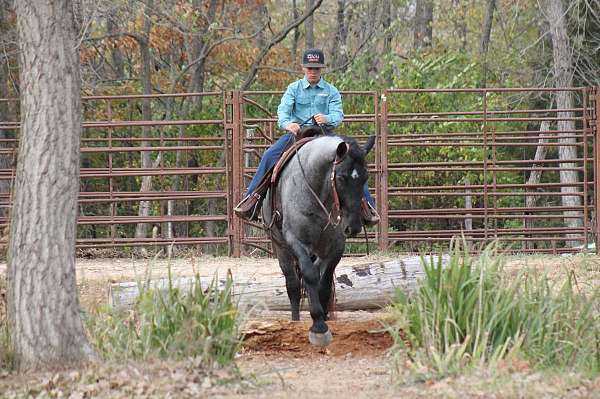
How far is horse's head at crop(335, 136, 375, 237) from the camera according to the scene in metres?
9.29

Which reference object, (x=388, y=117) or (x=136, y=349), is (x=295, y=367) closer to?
(x=136, y=349)

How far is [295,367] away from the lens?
9.19 metres

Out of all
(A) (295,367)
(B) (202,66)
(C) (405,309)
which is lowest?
(A) (295,367)

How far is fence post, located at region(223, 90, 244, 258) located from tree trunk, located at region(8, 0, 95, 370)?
9182 millimetres

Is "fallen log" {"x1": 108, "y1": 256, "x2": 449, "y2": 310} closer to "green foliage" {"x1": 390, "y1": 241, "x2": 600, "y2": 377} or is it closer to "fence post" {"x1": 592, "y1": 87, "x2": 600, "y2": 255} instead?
"green foliage" {"x1": 390, "y1": 241, "x2": 600, "y2": 377}

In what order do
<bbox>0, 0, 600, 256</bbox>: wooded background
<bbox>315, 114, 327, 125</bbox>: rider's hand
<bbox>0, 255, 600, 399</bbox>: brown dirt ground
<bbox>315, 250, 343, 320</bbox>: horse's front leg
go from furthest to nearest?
<bbox>0, 0, 600, 256</bbox>: wooded background, <bbox>315, 114, 327, 125</bbox>: rider's hand, <bbox>315, 250, 343, 320</bbox>: horse's front leg, <bbox>0, 255, 600, 399</bbox>: brown dirt ground

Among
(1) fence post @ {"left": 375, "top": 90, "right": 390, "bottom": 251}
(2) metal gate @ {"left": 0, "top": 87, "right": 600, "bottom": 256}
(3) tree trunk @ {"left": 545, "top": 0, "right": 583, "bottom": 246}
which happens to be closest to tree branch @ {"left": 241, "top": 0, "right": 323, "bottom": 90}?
(2) metal gate @ {"left": 0, "top": 87, "right": 600, "bottom": 256}

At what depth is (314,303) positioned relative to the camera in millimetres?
9727

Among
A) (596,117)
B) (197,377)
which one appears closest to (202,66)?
(596,117)

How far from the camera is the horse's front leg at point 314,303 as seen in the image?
9.74 m

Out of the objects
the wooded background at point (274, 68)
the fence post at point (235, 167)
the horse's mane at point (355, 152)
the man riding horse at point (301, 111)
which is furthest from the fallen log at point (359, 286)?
the wooded background at point (274, 68)

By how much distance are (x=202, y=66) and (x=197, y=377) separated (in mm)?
20010

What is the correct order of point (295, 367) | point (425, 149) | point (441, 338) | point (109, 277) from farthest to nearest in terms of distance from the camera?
point (425, 149) < point (109, 277) < point (295, 367) < point (441, 338)

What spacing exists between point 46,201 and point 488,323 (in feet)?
10.3
